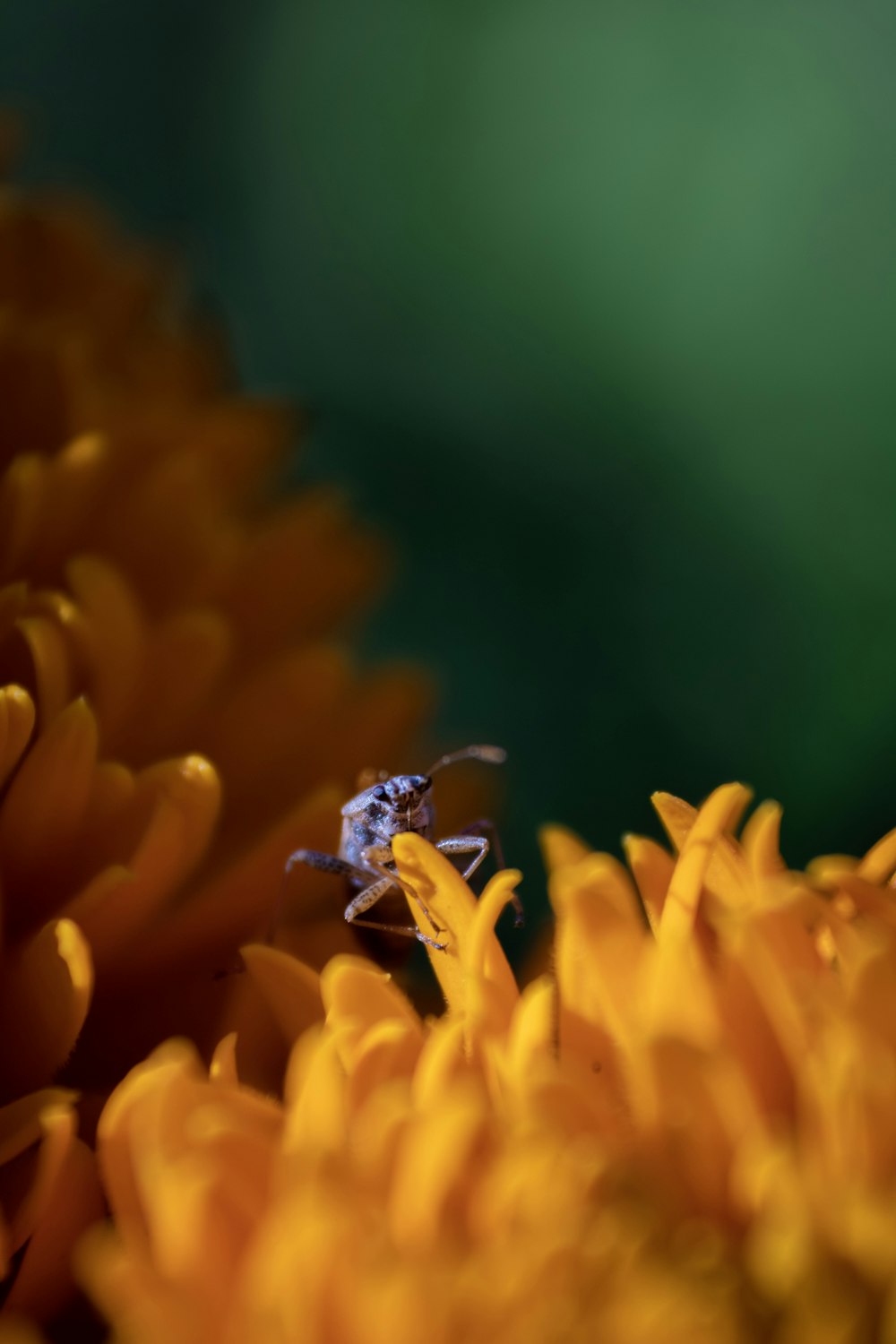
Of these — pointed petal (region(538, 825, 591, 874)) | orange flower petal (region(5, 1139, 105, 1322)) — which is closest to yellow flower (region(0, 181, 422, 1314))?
orange flower petal (region(5, 1139, 105, 1322))

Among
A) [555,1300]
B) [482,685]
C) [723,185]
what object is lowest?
[482,685]

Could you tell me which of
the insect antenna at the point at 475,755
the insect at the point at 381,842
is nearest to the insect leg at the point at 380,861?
the insect at the point at 381,842

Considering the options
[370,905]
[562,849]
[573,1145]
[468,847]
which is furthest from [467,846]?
[573,1145]

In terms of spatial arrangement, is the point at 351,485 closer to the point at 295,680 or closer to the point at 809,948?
the point at 295,680

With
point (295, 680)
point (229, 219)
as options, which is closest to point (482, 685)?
point (295, 680)

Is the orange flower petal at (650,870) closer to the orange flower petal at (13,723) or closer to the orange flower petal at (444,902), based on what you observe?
the orange flower petal at (444,902)

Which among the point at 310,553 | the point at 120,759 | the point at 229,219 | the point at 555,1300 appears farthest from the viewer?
the point at 229,219
